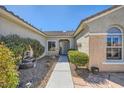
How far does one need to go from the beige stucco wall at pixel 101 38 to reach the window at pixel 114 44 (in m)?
0.41

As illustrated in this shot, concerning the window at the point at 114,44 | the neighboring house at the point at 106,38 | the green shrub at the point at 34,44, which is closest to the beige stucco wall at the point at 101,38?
the neighboring house at the point at 106,38

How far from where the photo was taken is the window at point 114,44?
12070 mm

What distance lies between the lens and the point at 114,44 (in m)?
12.2

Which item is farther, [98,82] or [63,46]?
[63,46]

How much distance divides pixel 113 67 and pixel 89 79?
2714 mm

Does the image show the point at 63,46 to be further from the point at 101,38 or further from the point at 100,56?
the point at 101,38

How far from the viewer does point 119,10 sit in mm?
11773

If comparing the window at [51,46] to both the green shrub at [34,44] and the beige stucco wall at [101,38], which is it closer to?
the green shrub at [34,44]

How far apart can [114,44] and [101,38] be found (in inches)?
45.3

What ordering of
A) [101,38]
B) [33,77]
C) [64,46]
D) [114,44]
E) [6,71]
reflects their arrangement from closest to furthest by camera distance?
[6,71]
[33,77]
[101,38]
[114,44]
[64,46]

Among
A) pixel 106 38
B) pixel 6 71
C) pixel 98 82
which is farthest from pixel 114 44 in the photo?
pixel 6 71

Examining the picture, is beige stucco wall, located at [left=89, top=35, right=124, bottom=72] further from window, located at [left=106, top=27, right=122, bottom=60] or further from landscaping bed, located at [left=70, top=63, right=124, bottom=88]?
landscaping bed, located at [left=70, top=63, right=124, bottom=88]

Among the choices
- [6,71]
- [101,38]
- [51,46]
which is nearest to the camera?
[6,71]
